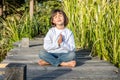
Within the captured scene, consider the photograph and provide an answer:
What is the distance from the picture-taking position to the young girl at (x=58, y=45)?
15.5 feet

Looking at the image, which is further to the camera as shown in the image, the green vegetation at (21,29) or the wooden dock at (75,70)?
the green vegetation at (21,29)

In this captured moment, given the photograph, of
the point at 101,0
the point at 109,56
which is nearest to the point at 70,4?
the point at 101,0

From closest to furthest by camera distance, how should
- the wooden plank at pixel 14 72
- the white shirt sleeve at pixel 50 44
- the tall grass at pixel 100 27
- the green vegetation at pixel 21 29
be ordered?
the wooden plank at pixel 14 72 < the white shirt sleeve at pixel 50 44 < the tall grass at pixel 100 27 < the green vegetation at pixel 21 29

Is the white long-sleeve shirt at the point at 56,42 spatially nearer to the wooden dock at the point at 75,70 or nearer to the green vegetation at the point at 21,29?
the wooden dock at the point at 75,70

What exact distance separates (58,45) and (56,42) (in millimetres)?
54

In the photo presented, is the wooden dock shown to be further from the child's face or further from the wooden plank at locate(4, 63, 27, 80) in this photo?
the wooden plank at locate(4, 63, 27, 80)

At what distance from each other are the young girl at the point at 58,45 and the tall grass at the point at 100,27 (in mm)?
540

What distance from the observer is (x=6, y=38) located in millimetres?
8867

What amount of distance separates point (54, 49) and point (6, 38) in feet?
13.7

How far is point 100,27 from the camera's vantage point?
5.32 m

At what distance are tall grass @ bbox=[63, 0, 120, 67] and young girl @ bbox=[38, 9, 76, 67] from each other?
54 cm

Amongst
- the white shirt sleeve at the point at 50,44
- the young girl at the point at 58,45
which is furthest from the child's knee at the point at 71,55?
the white shirt sleeve at the point at 50,44

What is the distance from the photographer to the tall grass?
17.0 feet

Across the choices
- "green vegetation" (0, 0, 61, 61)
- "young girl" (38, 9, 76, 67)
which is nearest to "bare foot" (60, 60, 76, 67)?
"young girl" (38, 9, 76, 67)
